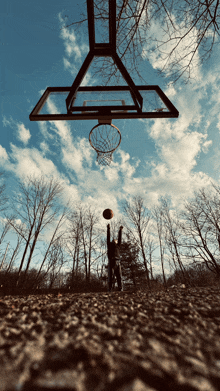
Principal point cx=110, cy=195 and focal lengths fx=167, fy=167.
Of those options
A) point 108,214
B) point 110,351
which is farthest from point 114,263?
point 110,351

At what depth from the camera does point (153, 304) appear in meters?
2.57

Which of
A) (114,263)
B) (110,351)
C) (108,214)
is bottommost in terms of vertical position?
(110,351)

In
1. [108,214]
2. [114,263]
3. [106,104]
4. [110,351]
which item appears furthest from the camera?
[108,214]

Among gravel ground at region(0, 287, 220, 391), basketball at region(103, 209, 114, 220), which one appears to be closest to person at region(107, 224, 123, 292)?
basketball at region(103, 209, 114, 220)

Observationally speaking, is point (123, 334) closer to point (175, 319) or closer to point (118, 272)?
point (175, 319)

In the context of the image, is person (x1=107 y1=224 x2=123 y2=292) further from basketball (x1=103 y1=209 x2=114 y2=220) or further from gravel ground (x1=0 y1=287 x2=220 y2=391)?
gravel ground (x1=0 y1=287 x2=220 y2=391)

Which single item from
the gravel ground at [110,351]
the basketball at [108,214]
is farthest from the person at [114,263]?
the gravel ground at [110,351]

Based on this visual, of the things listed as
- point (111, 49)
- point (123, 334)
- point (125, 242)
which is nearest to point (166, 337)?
point (123, 334)

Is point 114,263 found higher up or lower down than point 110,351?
higher up

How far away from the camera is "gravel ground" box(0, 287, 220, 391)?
1009 mm

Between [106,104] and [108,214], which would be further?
[108,214]

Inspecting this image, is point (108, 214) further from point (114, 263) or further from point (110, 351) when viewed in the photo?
point (110, 351)

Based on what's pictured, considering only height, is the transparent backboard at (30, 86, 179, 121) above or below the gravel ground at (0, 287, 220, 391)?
above

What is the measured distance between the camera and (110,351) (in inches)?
51.4
